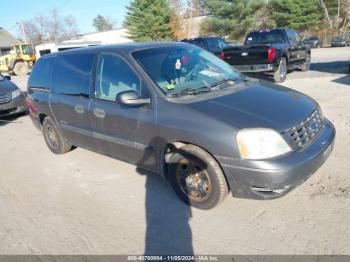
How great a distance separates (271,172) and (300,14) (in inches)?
1814

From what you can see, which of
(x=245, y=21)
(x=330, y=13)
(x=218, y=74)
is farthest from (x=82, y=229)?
(x=330, y=13)

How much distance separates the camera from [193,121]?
3.41m

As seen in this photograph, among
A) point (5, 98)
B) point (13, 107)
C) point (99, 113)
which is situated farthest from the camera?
point (13, 107)

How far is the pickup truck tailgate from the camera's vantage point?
35.8 ft

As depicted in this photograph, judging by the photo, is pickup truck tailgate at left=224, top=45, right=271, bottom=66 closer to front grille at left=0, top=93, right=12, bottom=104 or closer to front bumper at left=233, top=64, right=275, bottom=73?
front bumper at left=233, top=64, right=275, bottom=73

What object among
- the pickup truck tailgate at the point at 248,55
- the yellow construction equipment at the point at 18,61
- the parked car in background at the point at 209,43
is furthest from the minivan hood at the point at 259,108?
the yellow construction equipment at the point at 18,61

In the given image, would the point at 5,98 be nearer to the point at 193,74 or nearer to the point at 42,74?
the point at 42,74

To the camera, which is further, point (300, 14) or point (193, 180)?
point (300, 14)

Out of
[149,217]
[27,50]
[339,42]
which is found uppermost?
[149,217]

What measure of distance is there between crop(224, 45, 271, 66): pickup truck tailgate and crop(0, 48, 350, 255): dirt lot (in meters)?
6.48

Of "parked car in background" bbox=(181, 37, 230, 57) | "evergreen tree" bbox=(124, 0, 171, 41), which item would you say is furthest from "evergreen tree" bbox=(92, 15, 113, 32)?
"parked car in background" bbox=(181, 37, 230, 57)

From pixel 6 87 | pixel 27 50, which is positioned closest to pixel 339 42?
pixel 27 50

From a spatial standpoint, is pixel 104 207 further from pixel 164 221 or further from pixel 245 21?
pixel 245 21

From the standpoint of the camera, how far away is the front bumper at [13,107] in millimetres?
8992
